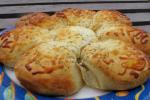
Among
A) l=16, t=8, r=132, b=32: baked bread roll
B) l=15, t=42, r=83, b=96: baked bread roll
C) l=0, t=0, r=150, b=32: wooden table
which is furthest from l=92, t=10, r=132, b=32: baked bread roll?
l=0, t=0, r=150, b=32: wooden table

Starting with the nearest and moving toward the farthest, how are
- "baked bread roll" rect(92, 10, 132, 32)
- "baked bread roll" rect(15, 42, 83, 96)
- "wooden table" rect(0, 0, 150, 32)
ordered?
"baked bread roll" rect(15, 42, 83, 96)
"baked bread roll" rect(92, 10, 132, 32)
"wooden table" rect(0, 0, 150, 32)

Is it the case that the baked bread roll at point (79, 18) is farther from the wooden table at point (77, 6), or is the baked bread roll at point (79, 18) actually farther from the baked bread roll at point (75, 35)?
the wooden table at point (77, 6)

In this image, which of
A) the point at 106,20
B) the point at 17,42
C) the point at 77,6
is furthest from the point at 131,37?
the point at 77,6

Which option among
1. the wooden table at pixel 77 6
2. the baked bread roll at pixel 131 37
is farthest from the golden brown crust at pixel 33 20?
the wooden table at pixel 77 6

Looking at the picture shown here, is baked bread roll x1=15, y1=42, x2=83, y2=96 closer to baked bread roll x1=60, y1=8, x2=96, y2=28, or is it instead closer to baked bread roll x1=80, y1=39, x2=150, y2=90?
baked bread roll x1=80, y1=39, x2=150, y2=90

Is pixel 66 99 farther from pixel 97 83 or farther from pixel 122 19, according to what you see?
pixel 122 19

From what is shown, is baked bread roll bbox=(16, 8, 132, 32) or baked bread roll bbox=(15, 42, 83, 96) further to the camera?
baked bread roll bbox=(16, 8, 132, 32)

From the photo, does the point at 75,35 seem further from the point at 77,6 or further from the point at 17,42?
the point at 77,6

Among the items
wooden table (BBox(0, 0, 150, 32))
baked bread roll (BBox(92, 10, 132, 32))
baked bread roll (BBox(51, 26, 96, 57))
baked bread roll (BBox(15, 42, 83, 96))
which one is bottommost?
wooden table (BBox(0, 0, 150, 32))
